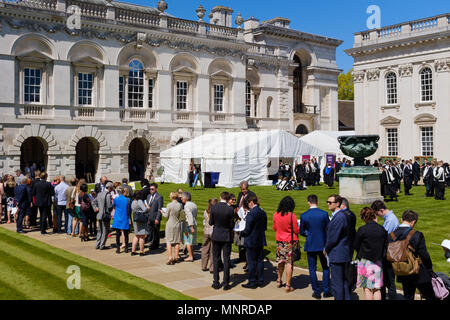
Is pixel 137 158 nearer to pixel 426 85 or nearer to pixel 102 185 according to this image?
pixel 102 185

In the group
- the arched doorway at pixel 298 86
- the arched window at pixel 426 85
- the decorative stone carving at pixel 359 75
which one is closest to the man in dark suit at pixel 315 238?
the arched window at pixel 426 85

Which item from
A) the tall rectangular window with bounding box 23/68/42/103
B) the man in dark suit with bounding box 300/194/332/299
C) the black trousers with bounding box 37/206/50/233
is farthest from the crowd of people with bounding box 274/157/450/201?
the tall rectangular window with bounding box 23/68/42/103

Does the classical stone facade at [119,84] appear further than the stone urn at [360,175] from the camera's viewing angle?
Yes

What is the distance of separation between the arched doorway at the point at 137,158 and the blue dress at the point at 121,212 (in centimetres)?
2188

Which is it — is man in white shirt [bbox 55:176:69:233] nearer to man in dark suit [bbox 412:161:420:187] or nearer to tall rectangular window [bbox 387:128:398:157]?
man in dark suit [bbox 412:161:420:187]

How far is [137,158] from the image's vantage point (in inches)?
1380

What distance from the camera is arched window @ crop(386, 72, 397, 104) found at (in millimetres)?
40406

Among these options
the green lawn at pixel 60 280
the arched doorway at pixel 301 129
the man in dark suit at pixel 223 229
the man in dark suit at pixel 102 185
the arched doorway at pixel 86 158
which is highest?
the arched doorway at pixel 301 129

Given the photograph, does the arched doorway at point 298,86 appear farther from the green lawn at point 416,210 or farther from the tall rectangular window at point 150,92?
the green lawn at point 416,210

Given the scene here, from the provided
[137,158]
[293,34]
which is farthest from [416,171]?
[293,34]

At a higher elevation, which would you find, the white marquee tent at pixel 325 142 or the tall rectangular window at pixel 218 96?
the tall rectangular window at pixel 218 96

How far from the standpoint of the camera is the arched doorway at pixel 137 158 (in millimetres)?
33812

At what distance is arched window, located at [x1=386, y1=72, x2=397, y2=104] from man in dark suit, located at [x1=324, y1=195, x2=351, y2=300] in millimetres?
35860
